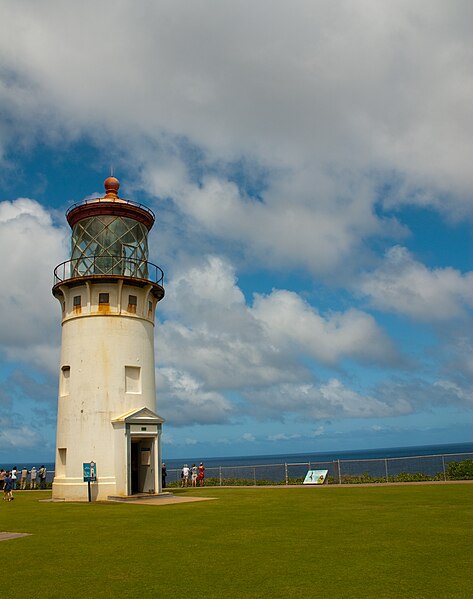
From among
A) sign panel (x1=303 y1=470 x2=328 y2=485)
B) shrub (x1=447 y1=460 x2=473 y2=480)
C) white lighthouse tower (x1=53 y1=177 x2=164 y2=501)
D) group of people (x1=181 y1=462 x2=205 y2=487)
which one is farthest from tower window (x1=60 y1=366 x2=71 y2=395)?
shrub (x1=447 y1=460 x2=473 y2=480)

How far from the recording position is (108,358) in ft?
85.0

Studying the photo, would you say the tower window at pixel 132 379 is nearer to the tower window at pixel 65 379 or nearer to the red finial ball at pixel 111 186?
the tower window at pixel 65 379

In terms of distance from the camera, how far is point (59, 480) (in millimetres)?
25703

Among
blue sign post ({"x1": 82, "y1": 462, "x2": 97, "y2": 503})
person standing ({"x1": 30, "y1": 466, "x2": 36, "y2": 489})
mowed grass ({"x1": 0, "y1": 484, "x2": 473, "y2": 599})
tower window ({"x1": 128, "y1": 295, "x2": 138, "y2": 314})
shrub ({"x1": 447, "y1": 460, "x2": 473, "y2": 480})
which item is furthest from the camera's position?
person standing ({"x1": 30, "y1": 466, "x2": 36, "y2": 489})

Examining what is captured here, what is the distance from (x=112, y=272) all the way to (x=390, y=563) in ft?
64.6

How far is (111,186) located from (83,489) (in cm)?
1384

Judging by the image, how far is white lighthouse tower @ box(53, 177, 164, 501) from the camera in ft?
82.3

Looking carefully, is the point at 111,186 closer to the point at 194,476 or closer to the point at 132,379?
the point at 132,379

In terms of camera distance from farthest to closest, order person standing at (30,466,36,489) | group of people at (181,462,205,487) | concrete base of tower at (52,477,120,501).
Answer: person standing at (30,466,36,489), group of people at (181,462,205,487), concrete base of tower at (52,477,120,501)

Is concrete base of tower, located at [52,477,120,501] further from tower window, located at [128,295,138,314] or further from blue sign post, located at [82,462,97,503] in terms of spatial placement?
tower window, located at [128,295,138,314]

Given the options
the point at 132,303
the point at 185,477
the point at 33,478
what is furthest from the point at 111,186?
the point at 33,478

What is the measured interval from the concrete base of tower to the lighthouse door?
5.71 feet

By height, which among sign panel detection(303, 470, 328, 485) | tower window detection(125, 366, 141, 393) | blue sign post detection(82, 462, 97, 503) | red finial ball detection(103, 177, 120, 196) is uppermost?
red finial ball detection(103, 177, 120, 196)

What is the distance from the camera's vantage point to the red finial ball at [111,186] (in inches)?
1104
